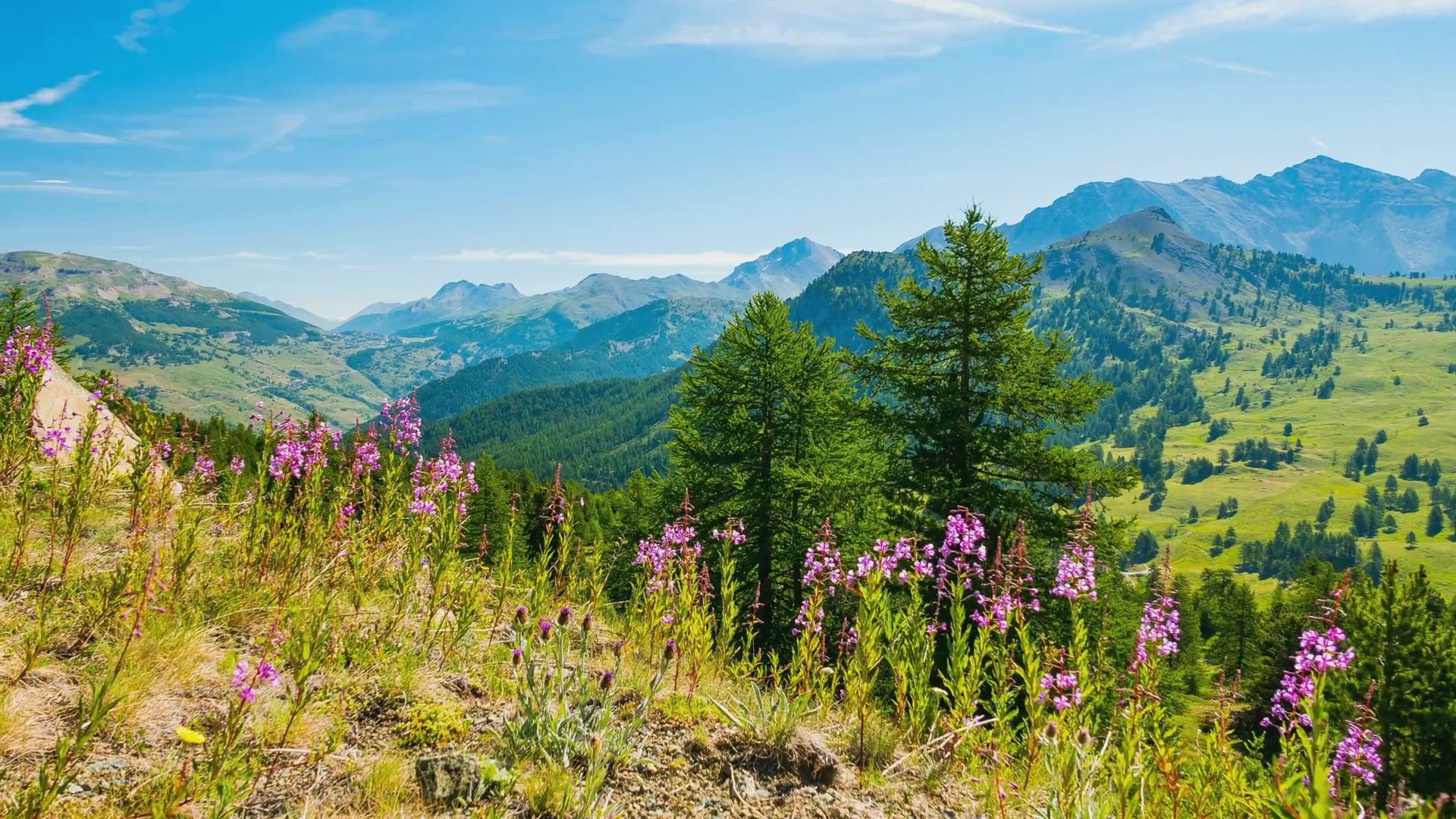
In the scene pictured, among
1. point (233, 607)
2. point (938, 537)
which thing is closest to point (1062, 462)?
point (938, 537)

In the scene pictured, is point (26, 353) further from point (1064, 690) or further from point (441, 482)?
point (1064, 690)

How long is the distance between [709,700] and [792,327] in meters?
17.7

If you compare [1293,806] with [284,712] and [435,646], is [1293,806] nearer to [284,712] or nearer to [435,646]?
[284,712]

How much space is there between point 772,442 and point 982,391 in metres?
6.39

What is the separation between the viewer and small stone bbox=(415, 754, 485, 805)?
12.1ft

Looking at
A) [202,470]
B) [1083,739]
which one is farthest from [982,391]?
[202,470]

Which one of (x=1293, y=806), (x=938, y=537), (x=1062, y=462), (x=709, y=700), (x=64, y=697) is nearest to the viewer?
(x=1293, y=806)

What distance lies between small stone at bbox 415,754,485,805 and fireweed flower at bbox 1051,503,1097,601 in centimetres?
511

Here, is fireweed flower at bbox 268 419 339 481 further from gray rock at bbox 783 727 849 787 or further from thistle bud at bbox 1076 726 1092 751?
thistle bud at bbox 1076 726 1092 751

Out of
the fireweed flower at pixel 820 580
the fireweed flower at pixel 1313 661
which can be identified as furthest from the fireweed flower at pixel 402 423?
the fireweed flower at pixel 1313 661

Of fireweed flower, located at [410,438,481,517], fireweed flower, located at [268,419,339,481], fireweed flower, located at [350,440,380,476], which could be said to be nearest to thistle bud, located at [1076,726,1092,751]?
fireweed flower, located at [410,438,481,517]

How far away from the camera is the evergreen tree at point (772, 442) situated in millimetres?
19625

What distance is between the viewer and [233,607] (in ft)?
17.6

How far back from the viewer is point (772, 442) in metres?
20.7
